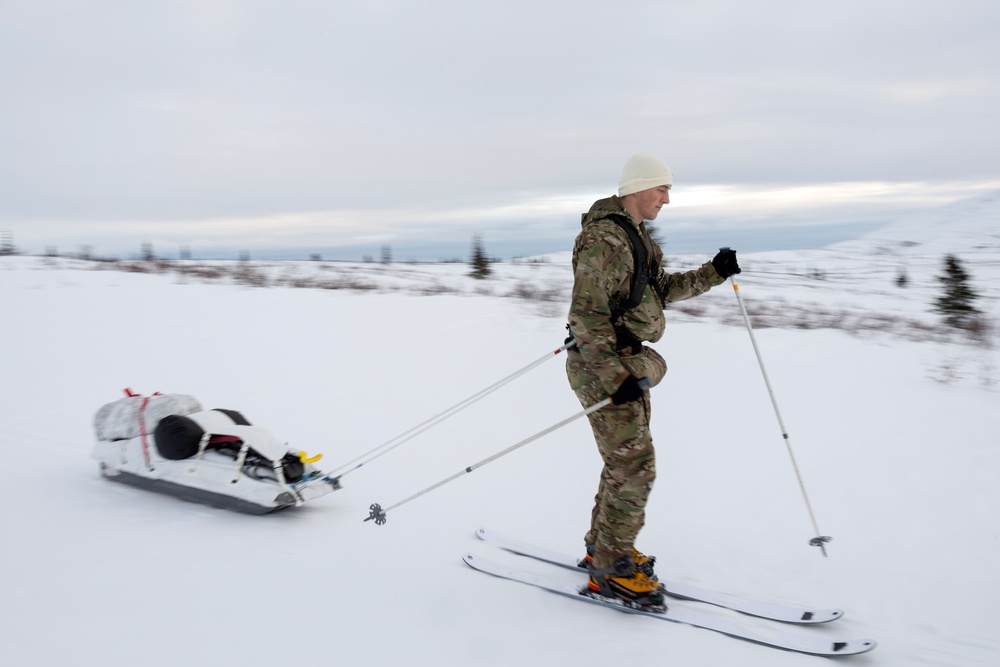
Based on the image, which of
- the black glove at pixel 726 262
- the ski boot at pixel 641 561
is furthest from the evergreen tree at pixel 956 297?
the ski boot at pixel 641 561

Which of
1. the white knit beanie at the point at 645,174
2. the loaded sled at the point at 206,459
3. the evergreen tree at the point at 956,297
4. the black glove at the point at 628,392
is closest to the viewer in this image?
the black glove at the point at 628,392

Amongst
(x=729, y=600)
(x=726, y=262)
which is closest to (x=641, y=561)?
(x=729, y=600)

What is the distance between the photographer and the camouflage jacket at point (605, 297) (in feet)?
12.0

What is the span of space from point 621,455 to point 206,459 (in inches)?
126

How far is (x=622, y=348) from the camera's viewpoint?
388cm

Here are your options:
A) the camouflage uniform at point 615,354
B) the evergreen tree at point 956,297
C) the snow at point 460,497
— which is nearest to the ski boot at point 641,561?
the camouflage uniform at point 615,354

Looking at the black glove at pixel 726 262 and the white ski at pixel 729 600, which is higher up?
the black glove at pixel 726 262

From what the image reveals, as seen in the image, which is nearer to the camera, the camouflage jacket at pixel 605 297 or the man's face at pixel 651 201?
the camouflage jacket at pixel 605 297

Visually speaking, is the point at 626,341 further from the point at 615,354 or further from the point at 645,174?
the point at 645,174

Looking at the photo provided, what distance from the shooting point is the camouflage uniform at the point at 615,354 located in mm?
3672

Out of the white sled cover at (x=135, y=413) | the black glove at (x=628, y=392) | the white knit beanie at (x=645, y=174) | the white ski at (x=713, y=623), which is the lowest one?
the white ski at (x=713, y=623)

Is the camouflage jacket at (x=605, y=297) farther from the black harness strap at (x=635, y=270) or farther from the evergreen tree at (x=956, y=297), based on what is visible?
the evergreen tree at (x=956, y=297)

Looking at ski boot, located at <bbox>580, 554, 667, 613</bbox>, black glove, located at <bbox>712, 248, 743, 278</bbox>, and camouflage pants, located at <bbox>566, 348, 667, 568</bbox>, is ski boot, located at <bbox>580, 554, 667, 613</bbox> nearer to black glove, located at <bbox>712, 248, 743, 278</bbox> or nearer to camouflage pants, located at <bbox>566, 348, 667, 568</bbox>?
camouflage pants, located at <bbox>566, 348, 667, 568</bbox>

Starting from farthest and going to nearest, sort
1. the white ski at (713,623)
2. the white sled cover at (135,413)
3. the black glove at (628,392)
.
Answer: the white sled cover at (135,413) → the black glove at (628,392) → the white ski at (713,623)
